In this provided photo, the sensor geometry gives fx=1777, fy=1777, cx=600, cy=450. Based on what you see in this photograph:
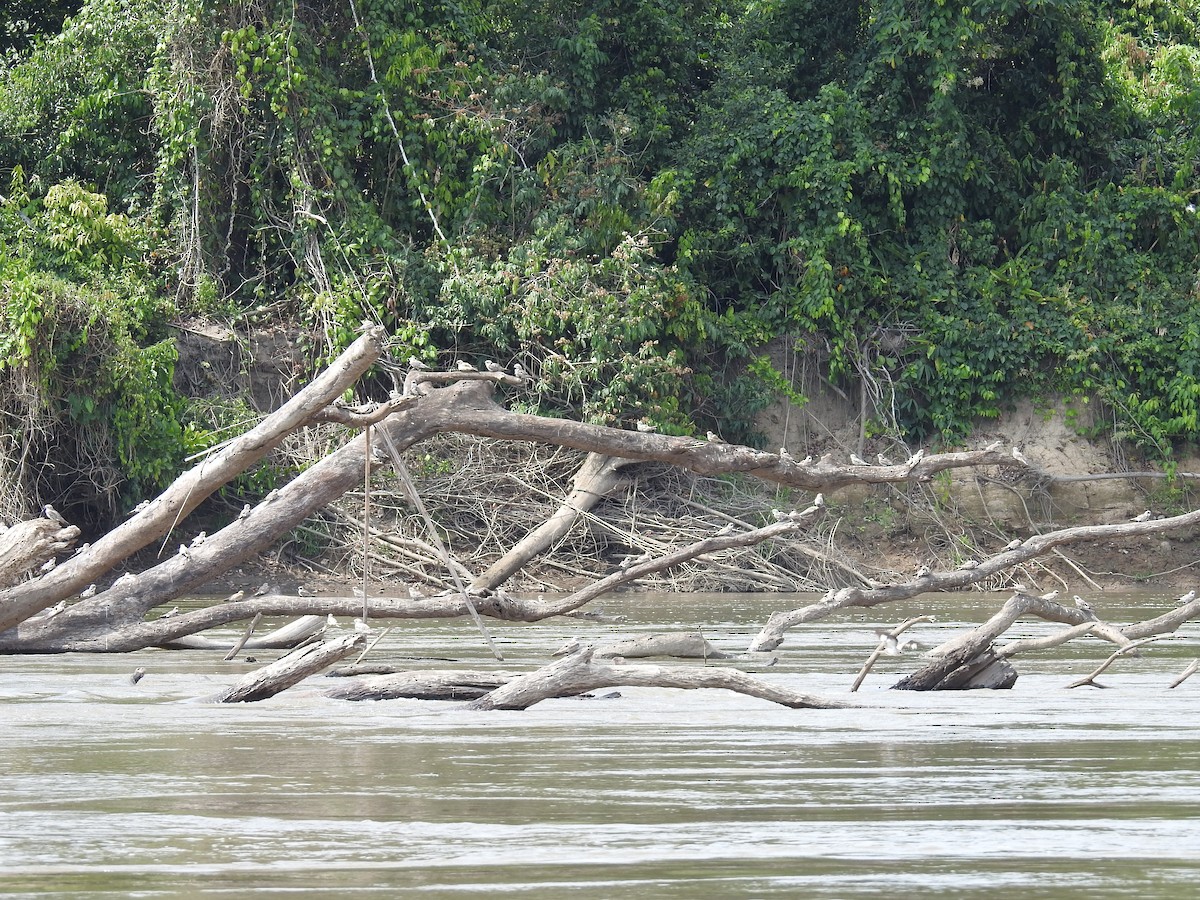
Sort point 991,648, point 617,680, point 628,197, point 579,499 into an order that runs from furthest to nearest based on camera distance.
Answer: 1. point 628,197
2. point 579,499
3. point 991,648
4. point 617,680

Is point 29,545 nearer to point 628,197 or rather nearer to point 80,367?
point 80,367

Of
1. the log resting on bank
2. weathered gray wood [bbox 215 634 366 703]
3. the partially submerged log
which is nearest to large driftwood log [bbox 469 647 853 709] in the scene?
weathered gray wood [bbox 215 634 366 703]

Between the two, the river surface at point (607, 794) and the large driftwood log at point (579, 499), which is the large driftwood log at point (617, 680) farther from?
the large driftwood log at point (579, 499)

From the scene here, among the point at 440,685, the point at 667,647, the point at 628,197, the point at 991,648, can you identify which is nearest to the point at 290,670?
the point at 440,685

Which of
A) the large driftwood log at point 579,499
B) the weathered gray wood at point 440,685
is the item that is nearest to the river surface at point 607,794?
the weathered gray wood at point 440,685

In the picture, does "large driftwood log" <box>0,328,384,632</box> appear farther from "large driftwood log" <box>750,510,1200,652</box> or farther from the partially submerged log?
"large driftwood log" <box>750,510,1200,652</box>

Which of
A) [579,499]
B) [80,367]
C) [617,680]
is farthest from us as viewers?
[579,499]

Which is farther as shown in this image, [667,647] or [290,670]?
[667,647]

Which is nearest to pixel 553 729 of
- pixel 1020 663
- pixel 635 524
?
pixel 1020 663

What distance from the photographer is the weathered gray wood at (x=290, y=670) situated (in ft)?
24.4

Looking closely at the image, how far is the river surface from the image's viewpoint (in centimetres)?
365

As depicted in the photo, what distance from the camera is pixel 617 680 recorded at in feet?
22.4

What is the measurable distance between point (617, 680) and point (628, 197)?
14.1 metres

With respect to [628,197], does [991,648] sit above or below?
below
